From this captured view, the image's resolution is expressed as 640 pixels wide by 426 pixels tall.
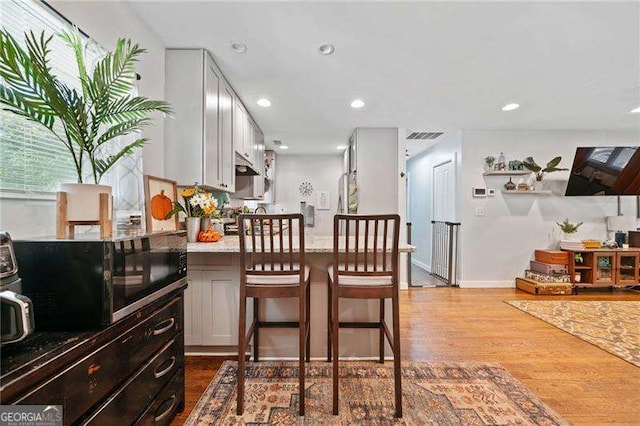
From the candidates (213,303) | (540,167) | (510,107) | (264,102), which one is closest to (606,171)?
(540,167)

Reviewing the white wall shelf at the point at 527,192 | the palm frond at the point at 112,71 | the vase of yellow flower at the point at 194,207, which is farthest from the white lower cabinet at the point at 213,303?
the white wall shelf at the point at 527,192

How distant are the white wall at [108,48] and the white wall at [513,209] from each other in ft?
13.9

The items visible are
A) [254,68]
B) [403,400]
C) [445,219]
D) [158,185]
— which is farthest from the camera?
[445,219]

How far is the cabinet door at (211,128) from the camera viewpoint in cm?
240

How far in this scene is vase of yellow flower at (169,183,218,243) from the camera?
7.72 ft

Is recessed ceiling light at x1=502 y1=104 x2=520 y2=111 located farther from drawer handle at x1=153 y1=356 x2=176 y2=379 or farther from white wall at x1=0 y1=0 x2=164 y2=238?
drawer handle at x1=153 y1=356 x2=176 y2=379

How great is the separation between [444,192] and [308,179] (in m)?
2.98

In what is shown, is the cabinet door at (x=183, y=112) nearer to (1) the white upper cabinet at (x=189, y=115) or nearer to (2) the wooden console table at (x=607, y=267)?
(1) the white upper cabinet at (x=189, y=115)

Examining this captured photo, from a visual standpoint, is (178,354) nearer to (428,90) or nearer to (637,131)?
(428,90)

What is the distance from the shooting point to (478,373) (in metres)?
2.06

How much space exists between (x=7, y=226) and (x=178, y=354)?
970 millimetres

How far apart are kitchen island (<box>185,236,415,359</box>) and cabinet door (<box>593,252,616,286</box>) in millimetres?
3990

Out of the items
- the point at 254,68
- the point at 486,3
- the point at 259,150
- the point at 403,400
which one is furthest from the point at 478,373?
the point at 259,150

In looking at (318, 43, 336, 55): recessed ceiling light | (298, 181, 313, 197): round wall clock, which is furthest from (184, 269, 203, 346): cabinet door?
(298, 181, 313, 197): round wall clock
